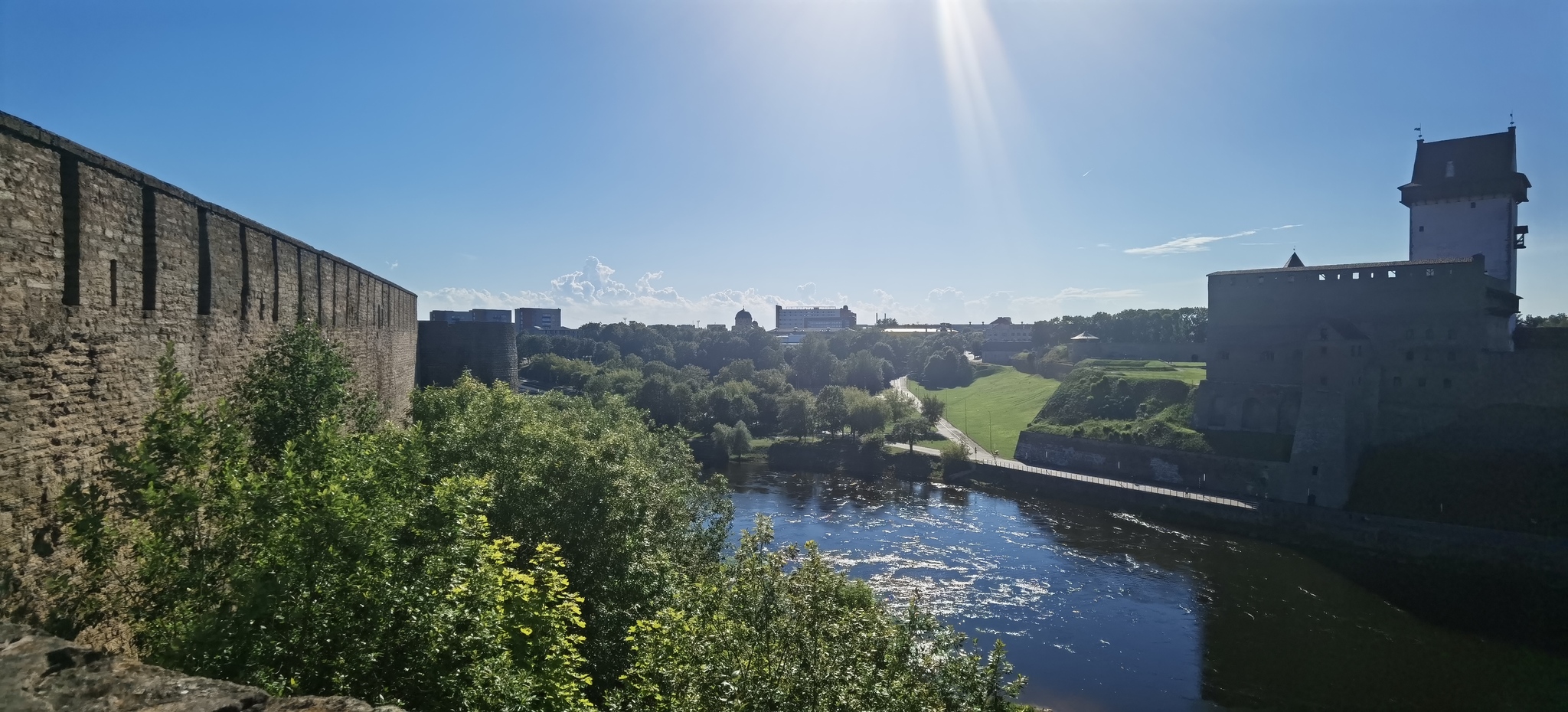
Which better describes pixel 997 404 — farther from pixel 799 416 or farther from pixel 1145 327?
pixel 1145 327

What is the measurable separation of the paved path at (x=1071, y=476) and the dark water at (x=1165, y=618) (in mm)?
2927

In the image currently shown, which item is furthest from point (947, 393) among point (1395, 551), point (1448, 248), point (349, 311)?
point (349, 311)

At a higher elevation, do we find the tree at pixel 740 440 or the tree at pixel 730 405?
the tree at pixel 730 405

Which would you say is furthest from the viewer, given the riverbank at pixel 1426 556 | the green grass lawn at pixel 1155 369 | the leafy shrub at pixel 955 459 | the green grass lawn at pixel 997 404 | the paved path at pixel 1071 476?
the green grass lawn at pixel 997 404

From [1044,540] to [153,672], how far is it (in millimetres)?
35914

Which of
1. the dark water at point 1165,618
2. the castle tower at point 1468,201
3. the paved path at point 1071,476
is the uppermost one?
the castle tower at point 1468,201

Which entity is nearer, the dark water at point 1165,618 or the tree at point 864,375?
the dark water at point 1165,618

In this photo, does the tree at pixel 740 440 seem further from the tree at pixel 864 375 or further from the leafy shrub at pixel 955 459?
the tree at pixel 864 375

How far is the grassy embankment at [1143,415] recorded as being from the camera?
42406 millimetres

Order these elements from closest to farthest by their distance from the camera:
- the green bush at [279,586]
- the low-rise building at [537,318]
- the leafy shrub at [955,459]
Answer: the green bush at [279,586] → the leafy shrub at [955,459] → the low-rise building at [537,318]

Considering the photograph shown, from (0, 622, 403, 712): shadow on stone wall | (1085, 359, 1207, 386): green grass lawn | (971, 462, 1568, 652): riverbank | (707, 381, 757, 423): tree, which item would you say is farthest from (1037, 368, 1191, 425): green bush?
(0, 622, 403, 712): shadow on stone wall

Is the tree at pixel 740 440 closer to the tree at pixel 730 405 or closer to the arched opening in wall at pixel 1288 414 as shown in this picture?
the tree at pixel 730 405

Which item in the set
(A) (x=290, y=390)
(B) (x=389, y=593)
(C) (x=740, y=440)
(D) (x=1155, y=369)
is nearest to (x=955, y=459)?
(C) (x=740, y=440)

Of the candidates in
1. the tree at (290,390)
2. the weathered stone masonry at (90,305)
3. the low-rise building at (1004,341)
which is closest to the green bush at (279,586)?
the weathered stone masonry at (90,305)
